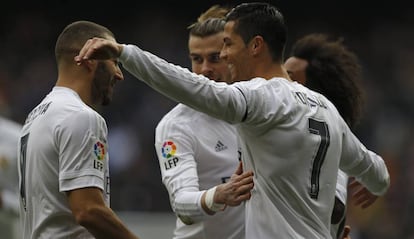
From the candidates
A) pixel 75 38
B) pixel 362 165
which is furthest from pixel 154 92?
pixel 75 38

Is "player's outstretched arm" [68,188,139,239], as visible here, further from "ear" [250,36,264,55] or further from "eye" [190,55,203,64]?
"eye" [190,55,203,64]

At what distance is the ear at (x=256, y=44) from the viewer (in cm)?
529

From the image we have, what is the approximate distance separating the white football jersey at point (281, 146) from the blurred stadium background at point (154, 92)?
6207 millimetres

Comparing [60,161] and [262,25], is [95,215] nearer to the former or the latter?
[60,161]

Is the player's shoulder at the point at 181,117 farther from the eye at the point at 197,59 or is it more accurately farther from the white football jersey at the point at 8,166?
the white football jersey at the point at 8,166

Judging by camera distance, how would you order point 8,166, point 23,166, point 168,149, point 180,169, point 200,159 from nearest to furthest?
point 23,166, point 180,169, point 168,149, point 200,159, point 8,166

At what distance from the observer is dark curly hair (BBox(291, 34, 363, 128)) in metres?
6.56

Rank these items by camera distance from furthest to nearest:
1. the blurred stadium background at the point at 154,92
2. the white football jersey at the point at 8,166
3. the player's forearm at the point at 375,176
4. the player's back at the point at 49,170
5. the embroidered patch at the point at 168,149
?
1. the blurred stadium background at the point at 154,92
2. the white football jersey at the point at 8,166
3. the player's forearm at the point at 375,176
4. the embroidered patch at the point at 168,149
5. the player's back at the point at 49,170

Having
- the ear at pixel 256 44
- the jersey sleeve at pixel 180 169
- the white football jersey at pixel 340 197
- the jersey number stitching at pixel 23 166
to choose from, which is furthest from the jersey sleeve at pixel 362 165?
the jersey number stitching at pixel 23 166

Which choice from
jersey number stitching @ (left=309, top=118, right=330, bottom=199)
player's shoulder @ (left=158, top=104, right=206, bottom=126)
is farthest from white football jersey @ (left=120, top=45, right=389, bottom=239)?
player's shoulder @ (left=158, top=104, right=206, bottom=126)

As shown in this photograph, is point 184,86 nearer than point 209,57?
Yes

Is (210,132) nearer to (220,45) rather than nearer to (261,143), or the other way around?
(220,45)

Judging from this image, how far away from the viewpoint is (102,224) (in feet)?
16.8

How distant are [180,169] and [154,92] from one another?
36.6 feet
